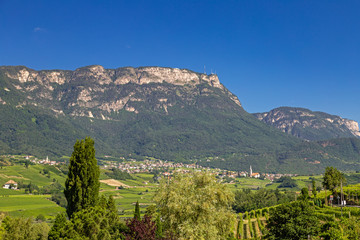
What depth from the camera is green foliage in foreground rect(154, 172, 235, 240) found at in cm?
3447

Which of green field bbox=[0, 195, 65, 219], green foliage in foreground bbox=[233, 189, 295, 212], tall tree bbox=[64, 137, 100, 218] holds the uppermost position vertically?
tall tree bbox=[64, 137, 100, 218]

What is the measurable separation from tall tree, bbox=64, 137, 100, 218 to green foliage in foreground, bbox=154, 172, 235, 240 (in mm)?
8448

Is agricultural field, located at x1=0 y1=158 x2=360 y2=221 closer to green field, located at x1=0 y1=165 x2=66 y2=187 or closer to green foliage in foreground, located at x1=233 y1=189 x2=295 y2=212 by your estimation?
green field, located at x1=0 y1=165 x2=66 y2=187

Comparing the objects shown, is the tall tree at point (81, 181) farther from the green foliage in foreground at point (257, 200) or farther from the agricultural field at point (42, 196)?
the green foliage in foreground at point (257, 200)

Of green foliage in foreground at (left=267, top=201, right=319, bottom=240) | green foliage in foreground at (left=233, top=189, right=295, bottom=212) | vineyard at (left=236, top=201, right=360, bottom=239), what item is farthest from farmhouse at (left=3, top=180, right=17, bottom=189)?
green foliage in foreground at (left=267, top=201, right=319, bottom=240)

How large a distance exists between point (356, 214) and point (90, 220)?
1629 inches

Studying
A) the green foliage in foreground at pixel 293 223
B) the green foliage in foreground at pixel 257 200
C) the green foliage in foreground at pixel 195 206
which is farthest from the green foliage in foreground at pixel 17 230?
the green foliage in foreground at pixel 257 200

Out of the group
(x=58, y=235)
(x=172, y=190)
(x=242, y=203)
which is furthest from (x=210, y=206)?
(x=242, y=203)

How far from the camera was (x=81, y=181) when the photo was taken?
139ft

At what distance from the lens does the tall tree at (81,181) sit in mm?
42250

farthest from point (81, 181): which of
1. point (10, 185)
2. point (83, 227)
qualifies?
point (10, 185)

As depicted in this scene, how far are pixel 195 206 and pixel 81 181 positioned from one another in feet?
50.1

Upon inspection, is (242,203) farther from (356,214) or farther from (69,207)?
(69,207)

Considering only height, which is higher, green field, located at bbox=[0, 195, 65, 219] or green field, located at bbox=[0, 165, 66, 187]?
green field, located at bbox=[0, 165, 66, 187]
